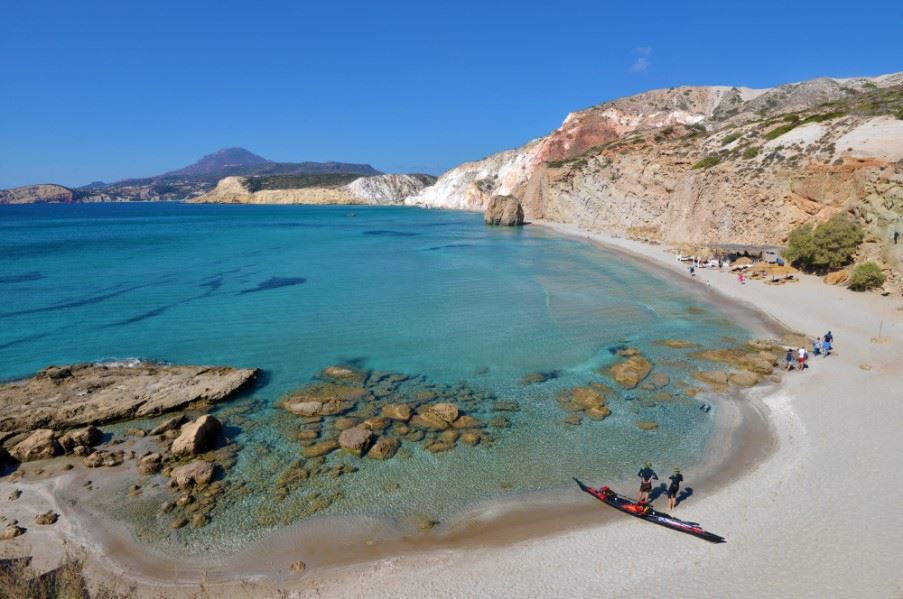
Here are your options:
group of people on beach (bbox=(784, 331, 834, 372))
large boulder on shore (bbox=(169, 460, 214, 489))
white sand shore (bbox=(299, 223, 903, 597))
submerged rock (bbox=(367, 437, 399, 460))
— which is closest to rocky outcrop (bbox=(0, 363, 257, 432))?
large boulder on shore (bbox=(169, 460, 214, 489))

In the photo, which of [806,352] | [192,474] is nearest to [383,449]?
[192,474]

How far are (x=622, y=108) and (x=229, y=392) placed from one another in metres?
107

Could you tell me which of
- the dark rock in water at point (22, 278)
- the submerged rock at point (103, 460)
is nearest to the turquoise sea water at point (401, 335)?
the dark rock in water at point (22, 278)

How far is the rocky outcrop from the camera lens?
14875 millimetres

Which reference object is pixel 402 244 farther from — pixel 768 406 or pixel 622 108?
pixel 622 108

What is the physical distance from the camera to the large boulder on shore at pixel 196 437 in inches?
518

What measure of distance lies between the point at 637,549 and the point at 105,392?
16.9m

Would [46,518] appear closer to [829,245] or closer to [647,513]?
[647,513]

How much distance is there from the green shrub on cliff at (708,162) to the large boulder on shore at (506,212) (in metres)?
35.1

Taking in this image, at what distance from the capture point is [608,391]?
1758 cm

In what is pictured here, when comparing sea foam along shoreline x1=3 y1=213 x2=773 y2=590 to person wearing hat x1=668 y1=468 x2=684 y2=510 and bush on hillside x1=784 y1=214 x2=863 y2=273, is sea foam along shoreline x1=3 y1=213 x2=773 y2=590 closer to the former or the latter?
person wearing hat x1=668 y1=468 x2=684 y2=510

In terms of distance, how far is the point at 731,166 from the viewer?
46.8 metres

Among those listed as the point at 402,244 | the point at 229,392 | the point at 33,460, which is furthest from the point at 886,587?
the point at 402,244

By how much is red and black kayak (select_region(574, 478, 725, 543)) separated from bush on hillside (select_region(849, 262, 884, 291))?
998 inches
